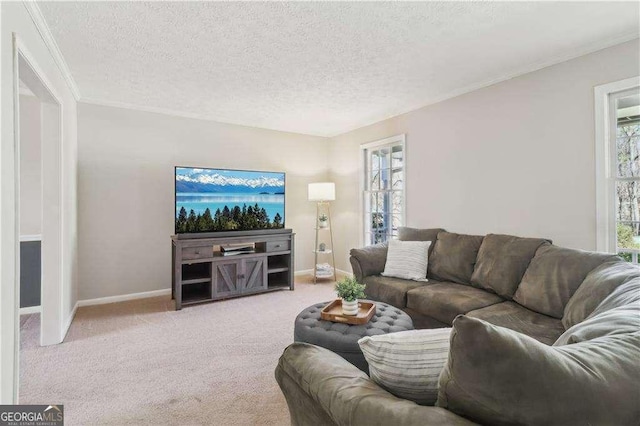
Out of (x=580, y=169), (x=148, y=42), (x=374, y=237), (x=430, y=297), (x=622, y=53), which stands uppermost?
(x=148, y=42)

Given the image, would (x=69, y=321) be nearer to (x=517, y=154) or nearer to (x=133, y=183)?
(x=133, y=183)

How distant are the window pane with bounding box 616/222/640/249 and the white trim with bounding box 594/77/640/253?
0.05 meters

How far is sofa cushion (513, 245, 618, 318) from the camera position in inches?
84.1

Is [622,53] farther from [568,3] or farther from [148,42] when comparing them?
[148,42]

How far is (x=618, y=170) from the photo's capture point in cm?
251

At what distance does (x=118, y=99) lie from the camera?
3842 mm

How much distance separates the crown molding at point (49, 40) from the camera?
6.78 ft

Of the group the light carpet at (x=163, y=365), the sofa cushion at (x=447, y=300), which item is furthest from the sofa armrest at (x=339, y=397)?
the sofa cushion at (x=447, y=300)

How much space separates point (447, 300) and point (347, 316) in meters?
0.95

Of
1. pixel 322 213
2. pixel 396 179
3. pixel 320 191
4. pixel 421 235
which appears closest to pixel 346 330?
pixel 421 235

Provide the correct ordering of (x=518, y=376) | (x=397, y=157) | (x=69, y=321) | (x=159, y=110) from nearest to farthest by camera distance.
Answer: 1. (x=518, y=376)
2. (x=69, y=321)
3. (x=159, y=110)
4. (x=397, y=157)

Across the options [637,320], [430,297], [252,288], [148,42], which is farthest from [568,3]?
[252,288]

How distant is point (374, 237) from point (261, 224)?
1767mm

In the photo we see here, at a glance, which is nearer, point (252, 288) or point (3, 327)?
point (3, 327)
